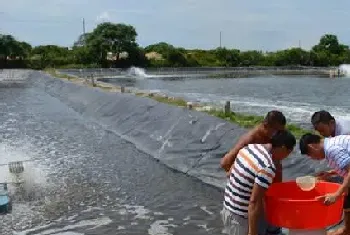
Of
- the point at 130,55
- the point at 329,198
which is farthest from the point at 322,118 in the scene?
the point at 130,55

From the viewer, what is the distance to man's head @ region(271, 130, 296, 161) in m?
3.40

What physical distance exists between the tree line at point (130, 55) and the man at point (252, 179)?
6432cm

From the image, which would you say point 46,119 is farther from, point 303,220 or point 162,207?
point 303,220

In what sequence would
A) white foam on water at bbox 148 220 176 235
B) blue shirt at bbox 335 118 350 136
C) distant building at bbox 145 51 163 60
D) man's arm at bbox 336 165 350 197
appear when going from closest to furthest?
man's arm at bbox 336 165 350 197 < blue shirt at bbox 335 118 350 136 < white foam on water at bbox 148 220 176 235 < distant building at bbox 145 51 163 60

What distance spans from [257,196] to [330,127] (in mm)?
1322

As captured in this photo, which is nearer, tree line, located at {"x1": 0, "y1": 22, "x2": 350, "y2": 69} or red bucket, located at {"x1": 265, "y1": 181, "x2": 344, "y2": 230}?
red bucket, located at {"x1": 265, "y1": 181, "x2": 344, "y2": 230}

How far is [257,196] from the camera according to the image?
3.34 metres

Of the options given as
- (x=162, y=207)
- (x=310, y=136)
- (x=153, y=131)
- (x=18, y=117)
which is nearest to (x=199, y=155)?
(x=162, y=207)

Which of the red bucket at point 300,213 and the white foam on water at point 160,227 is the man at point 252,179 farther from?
the white foam on water at point 160,227

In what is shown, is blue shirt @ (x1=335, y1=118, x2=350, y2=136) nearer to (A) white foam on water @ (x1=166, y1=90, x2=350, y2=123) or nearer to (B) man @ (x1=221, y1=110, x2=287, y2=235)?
(B) man @ (x1=221, y1=110, x2=287, y2=235)

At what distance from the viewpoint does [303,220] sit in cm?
346

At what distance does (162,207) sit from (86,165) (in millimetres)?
3372

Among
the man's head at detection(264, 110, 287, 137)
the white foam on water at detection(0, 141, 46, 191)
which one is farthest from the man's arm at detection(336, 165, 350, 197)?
the white foam on water at detection(0, 141, 46, 191)

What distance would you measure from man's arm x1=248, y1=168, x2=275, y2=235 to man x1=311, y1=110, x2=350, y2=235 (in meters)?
1.10
